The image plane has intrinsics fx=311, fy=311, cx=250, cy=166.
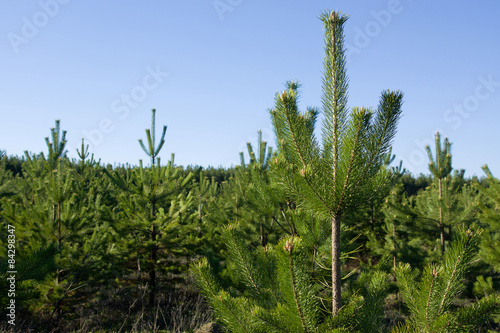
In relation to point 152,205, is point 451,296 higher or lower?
lower

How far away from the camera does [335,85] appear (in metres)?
2.19

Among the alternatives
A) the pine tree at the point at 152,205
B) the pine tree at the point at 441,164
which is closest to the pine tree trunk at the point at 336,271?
the pine tree at the point at 152,205

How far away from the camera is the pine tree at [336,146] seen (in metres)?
2.14

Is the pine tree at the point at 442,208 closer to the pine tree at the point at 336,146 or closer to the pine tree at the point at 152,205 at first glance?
the pine tree at the point at 152,205

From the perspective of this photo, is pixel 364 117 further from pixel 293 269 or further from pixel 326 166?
pixel 293 269

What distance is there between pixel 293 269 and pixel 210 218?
9379 millimetres

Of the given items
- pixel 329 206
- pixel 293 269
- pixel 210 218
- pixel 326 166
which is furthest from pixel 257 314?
pixel 210 218

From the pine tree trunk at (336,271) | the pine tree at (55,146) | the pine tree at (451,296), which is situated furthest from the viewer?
the pine tree at (55,146)

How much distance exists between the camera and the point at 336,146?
7.47 feet

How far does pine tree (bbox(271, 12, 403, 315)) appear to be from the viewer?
214cm

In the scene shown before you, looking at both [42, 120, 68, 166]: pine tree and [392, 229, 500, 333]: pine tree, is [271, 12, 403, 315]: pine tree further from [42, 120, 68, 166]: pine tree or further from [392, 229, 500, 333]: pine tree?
[42, 120, 68, 166]: pine tree

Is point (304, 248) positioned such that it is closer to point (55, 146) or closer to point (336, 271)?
point (336, 271)

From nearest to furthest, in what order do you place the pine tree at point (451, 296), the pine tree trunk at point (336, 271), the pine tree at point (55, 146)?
the pine tree at point (451, 296) → the pine tree trunk at point (336, 271) → the pine tree at point (55, 146)

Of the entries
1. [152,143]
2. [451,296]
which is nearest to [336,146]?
[451,296]
